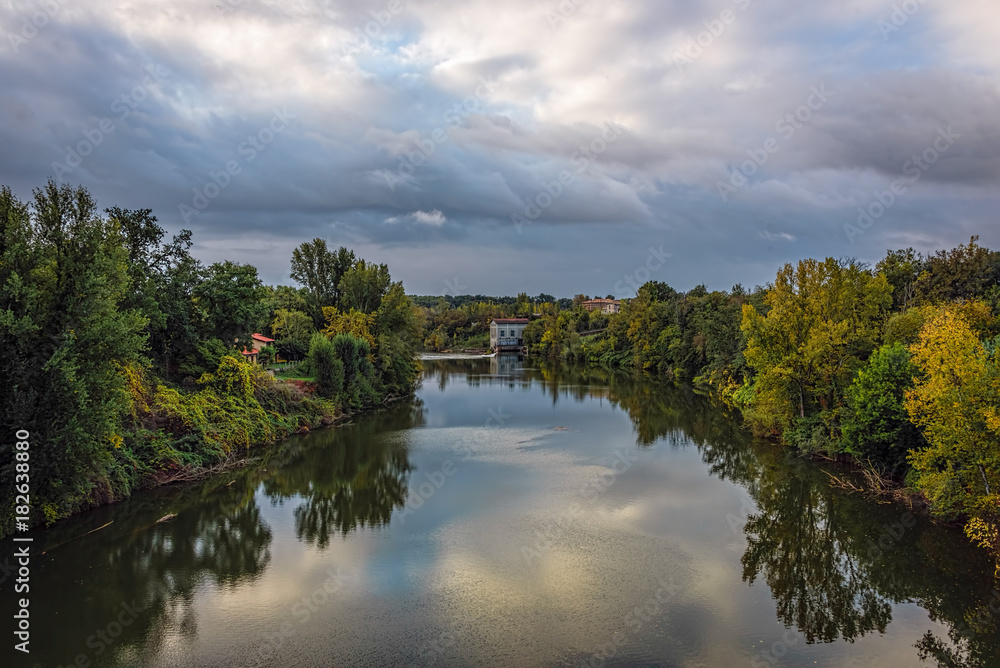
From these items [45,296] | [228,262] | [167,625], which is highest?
[228,262]

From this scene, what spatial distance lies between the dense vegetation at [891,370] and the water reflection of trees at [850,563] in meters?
1.12

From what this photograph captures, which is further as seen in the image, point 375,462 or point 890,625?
point 375,462

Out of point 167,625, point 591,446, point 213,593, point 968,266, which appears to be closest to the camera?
point 167,625

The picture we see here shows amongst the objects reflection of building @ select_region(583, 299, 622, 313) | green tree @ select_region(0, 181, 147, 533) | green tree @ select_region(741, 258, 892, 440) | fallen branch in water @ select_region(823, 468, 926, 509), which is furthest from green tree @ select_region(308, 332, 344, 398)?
reflection of building @ select_region(583, 299, 622, 313)

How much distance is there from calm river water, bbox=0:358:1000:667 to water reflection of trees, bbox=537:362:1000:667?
2.5 inches

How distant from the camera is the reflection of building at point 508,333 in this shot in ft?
378

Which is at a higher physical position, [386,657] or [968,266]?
[968,266]

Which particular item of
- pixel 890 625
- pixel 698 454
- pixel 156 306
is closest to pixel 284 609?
pixel 890 625

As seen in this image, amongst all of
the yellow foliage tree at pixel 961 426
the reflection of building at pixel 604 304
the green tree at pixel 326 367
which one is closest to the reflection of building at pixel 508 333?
the reflection of building at pixel 604 304

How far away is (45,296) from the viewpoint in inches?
670

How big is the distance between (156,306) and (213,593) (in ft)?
57.0

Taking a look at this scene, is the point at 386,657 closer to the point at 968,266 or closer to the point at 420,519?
the point at 420,519

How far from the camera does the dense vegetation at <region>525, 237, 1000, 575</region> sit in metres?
15.8

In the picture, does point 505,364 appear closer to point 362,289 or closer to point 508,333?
point 508,333
